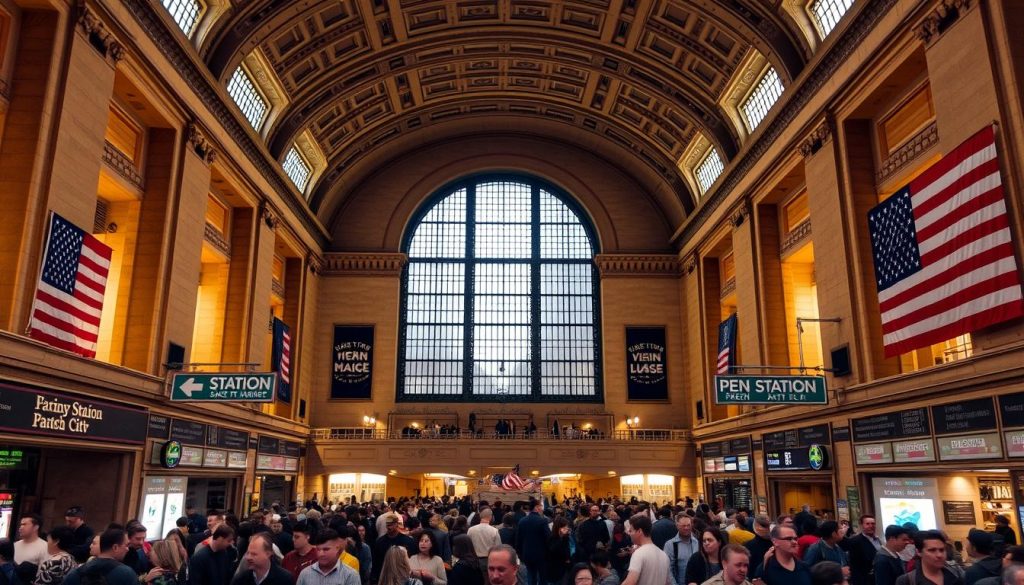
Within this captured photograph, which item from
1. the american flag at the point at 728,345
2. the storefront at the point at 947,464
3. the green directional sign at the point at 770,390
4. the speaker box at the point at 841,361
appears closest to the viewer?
the storefront at the point at 947,464

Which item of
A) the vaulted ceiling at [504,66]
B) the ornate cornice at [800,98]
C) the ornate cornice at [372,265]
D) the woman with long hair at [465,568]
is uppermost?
the vaulted ceiling at [504,66]

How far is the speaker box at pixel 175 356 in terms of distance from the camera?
688 inches

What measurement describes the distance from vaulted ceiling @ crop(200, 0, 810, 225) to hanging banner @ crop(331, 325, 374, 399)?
576 cm

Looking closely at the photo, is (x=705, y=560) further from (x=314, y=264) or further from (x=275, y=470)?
(x=314, y=264)

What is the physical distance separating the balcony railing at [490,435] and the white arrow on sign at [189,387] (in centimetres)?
1487

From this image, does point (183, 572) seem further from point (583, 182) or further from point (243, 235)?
point (583, 182)

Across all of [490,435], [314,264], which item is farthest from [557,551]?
[314,264]

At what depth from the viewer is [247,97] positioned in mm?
24797

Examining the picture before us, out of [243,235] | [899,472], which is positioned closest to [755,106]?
[899,472]

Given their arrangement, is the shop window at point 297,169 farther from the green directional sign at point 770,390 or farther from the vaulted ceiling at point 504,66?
the green directional sign at point 770,390

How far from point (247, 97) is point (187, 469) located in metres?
12.9

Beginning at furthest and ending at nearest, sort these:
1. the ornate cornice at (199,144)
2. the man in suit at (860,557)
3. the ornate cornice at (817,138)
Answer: the ornate cornice at (199,144), the ornate cornice at (817,138), the man in suit at (860,557)

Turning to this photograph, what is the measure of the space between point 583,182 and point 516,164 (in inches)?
135

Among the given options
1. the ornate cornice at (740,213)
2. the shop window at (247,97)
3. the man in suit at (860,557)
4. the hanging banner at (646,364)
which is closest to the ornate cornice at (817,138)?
the ornate cornice at (740,213)
